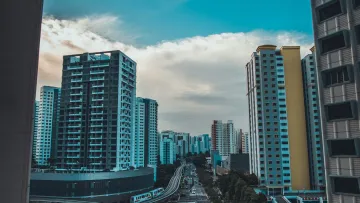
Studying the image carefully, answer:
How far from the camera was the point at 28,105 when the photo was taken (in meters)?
0.51

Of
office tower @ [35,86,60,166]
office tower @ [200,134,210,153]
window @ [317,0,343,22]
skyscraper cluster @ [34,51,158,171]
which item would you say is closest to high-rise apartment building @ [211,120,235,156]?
office tower @ [200,134,210,153]

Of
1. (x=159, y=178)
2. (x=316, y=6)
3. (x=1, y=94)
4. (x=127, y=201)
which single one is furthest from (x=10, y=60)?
(x=159, y=178)

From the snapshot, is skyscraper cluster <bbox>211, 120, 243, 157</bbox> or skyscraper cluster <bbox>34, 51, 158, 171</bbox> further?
skyscraper cluster <bbox>211, 120, 243, 157</bbox>

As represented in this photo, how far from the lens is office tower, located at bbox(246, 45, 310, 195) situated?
13102 mm

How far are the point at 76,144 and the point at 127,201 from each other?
3376mm

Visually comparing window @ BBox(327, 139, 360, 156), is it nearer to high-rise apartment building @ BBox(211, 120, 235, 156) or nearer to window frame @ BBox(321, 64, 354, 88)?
window frame @ BBox(321, 64, 354, 88)

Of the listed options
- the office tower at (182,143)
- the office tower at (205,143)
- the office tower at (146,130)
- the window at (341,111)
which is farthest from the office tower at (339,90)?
the office tower at (205,143)

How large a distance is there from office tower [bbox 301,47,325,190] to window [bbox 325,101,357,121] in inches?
439

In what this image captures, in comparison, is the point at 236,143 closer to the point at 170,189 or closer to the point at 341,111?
the point at 170,189

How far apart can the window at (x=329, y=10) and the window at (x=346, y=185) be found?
4.51 feet

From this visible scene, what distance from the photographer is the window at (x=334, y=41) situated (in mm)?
2270

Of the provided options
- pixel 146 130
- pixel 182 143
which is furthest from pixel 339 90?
pixel 182 143

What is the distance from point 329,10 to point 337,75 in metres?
0.60

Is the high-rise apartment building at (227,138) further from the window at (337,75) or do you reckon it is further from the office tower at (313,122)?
the window at (337,75)
